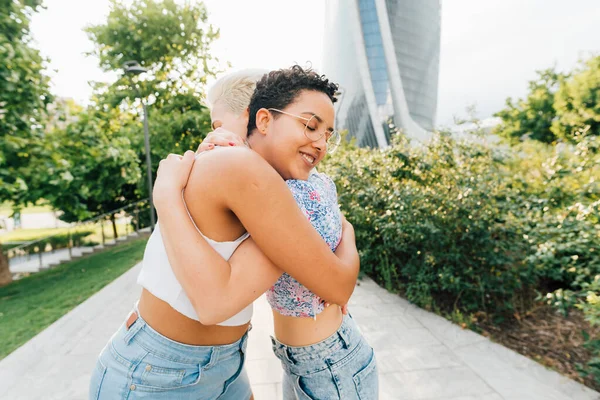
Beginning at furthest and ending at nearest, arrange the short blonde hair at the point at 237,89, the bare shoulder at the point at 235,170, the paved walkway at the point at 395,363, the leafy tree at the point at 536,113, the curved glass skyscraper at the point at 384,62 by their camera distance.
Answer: the curved glass skyscraper at the point at 384,62, the leafy tree at the point at 536,113, the paved walkway at the point at 395,363, the short blonde hair at the point at 237,89, the bare shoulder at the point at 235,170

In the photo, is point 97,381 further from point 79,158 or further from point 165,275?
point 79,158

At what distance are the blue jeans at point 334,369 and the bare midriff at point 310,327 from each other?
2 centimetres

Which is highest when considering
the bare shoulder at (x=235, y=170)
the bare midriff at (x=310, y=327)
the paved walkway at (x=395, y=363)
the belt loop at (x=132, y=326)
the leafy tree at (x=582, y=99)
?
the leafy tree at (x=582, y=99)

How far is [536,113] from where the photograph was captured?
2100 cm

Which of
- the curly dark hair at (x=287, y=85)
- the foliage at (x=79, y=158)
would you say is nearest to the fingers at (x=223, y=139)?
the curly dark hair at (x=287, y=85)

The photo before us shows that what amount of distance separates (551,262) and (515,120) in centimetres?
2201

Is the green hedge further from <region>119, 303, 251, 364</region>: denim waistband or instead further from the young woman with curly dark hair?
<region>119, 303, 251, 364</region>: denim waistband

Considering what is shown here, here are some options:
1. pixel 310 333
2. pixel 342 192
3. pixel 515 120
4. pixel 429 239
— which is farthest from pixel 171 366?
pixel 515 120

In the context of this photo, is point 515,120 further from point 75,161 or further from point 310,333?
point 310,333

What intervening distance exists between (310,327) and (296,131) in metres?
0.63

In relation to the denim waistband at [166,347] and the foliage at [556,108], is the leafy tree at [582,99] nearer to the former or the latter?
the foliage at [556,108]

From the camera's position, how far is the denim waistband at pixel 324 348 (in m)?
1.13

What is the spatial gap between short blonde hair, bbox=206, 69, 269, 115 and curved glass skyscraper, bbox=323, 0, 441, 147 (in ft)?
150

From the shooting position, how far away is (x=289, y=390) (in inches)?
49.8
